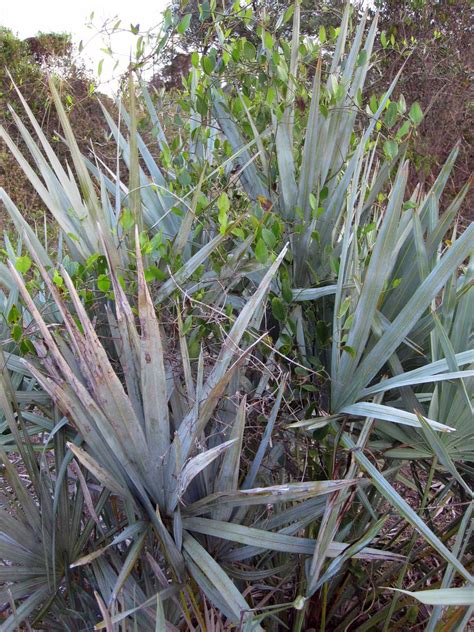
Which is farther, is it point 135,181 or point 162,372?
point 135,181

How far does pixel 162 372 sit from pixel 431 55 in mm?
5641

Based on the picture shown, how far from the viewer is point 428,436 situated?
47.5 inches

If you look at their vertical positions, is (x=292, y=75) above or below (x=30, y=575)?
above

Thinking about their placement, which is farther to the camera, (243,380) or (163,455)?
(243,380)

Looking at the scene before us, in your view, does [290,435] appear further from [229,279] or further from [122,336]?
[122,336]

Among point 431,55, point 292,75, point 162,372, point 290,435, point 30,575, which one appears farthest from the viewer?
point 431,55

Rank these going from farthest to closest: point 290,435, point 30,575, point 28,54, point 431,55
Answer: point 28,54 < point 431,55 < point 290,435 < point 30,575

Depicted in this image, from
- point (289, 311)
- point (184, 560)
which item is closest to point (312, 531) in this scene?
point (184, 560)

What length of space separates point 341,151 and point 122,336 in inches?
33.8

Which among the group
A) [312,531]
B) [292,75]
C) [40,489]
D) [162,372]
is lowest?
[312,531]

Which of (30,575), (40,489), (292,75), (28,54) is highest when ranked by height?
(28,54)

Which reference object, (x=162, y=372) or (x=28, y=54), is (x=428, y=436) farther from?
(x=28, y=54)

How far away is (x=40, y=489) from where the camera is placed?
1.37 meters

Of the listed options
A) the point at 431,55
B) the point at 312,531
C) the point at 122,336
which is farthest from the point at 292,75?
the point at 431,55
